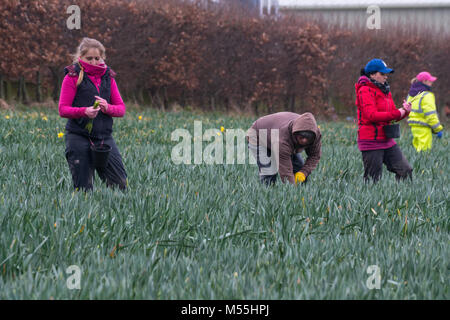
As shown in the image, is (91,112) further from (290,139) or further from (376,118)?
(376,118)

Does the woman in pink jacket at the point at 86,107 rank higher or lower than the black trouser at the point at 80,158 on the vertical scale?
higher

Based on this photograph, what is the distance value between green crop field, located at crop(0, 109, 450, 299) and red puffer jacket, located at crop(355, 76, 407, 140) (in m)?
0.62

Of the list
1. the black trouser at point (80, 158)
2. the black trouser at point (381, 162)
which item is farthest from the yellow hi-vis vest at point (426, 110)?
the black trouser at point (80, 158)

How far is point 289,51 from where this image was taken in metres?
15.7

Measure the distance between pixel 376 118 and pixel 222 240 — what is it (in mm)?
2639

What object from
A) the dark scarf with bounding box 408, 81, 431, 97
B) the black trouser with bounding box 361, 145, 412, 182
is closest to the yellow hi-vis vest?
the dark scarf with bounding box 408, 81, 431, 97

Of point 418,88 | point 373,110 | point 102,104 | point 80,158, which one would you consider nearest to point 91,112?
point 102,104

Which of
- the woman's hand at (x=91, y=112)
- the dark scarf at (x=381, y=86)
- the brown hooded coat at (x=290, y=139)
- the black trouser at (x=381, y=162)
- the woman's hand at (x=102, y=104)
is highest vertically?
the dark scarf at (x=381, y=86)

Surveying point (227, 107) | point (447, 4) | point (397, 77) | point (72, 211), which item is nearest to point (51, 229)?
point (72, 211)

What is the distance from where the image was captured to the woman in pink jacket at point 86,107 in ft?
13.0

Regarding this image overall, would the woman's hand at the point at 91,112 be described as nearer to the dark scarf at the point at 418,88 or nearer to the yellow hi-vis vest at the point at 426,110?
the dark scarf at the point at 418,88

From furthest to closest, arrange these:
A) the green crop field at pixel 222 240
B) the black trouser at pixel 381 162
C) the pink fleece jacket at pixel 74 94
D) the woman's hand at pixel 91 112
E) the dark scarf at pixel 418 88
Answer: the dark scarf at pixel 418 88, the black trouser at pixel 381 162, the pink fleece jacket at pixel 74 94, the woman's hand at pixel 91 112, the green crop field at pixel 222 240

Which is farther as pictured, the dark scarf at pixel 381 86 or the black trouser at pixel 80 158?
the dark scarf at pixel 381 86

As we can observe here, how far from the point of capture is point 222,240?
2.94 metres
